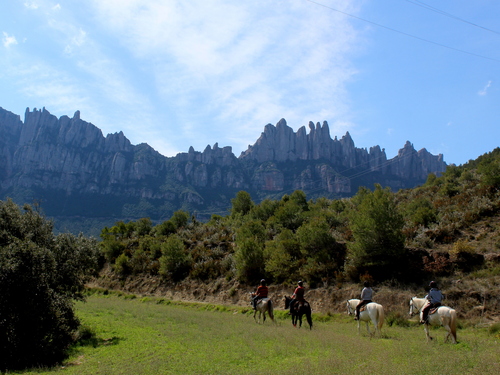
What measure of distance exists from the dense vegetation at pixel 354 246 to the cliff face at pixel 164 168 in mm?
100398

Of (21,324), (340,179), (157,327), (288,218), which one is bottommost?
(157,327)

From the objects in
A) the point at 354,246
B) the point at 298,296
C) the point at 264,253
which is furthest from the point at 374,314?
the point at 264,253

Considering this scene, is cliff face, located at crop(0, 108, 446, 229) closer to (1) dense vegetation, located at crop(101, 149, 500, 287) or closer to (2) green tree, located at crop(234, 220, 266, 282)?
(1) dense vegetation, located at crop(101, 149, 500, 287)

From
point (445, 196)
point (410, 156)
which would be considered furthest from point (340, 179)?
point (445, 196)

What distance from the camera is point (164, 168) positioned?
172250mm

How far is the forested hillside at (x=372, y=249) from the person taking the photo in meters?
20.1

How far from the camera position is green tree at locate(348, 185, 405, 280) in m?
21.6

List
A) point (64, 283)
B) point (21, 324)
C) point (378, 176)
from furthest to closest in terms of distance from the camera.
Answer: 1. point (378, 176)
2. point (64, 283)
3. point (21, 324)

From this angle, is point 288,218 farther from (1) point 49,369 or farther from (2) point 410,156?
(2) point 410,156

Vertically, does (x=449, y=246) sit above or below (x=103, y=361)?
above

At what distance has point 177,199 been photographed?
14612 cm

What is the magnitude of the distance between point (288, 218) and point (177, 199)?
116 metres

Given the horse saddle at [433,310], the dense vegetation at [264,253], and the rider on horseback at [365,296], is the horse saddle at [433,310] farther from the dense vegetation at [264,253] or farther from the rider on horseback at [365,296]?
the dense vegetation at [264,253]

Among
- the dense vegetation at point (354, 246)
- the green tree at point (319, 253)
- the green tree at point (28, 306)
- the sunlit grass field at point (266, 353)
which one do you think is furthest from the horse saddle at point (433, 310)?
the green tree at point (28, 306)
